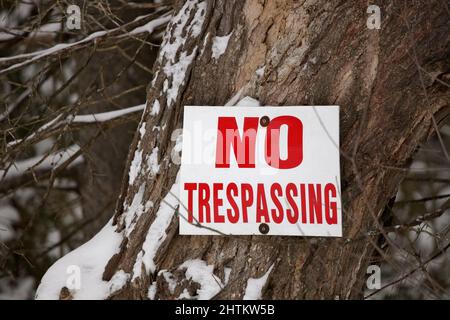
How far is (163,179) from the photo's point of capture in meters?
2.39

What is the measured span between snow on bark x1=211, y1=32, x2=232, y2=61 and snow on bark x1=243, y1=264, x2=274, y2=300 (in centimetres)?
82

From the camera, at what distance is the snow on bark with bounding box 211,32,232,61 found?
2.42 meters

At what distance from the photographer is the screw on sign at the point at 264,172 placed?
227 centimetres

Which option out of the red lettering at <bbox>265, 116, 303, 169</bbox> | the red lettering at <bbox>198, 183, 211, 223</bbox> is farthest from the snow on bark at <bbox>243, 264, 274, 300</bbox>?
the red lettering at <bbox>265, 116, 303, 169</bbox>

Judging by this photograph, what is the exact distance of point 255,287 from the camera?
2240 mm

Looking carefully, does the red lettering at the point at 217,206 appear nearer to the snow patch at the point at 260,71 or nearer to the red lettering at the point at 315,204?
the red lettering at the point at 315,204

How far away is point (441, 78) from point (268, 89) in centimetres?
64

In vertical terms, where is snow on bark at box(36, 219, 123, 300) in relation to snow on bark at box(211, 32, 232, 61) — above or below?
below

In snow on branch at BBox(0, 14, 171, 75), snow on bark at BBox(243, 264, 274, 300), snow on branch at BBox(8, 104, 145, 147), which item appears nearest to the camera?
snow on bark at BBox(243, 264, 274, 300)

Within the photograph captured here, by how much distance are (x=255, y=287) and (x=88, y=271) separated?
652mm

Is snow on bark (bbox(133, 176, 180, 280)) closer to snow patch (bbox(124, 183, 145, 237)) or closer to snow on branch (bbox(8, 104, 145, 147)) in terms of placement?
snow patch (bbox(124, 183, 145, 237))

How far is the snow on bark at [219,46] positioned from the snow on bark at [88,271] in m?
0.78

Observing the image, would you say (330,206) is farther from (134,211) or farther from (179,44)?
(179,44)

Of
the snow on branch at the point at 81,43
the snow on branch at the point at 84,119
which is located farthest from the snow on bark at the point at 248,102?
the snow on branch at the point at 84,119
